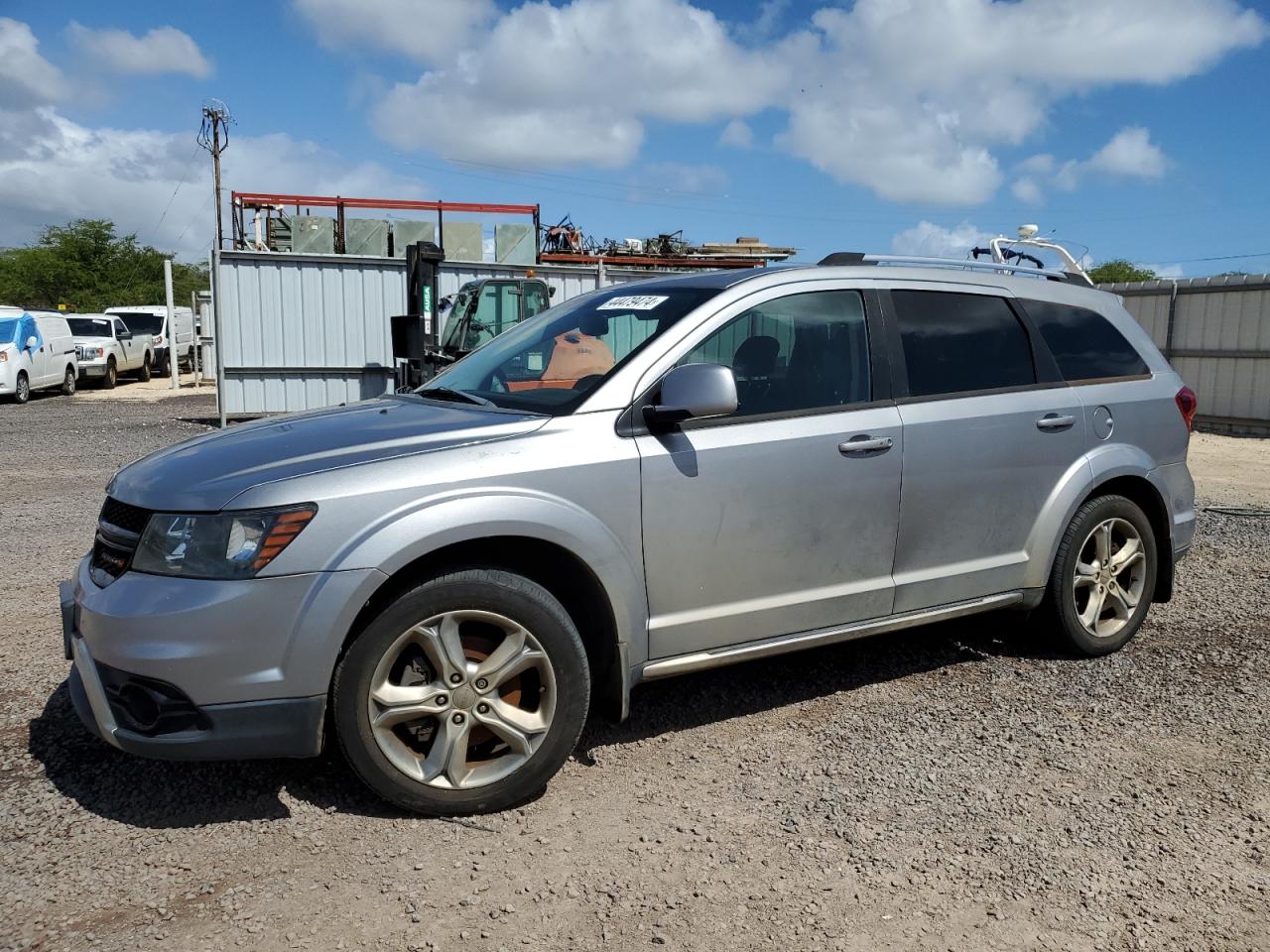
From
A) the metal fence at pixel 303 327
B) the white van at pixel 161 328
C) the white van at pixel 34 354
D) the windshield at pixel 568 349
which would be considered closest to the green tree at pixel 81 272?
the white van at pixel 161 328

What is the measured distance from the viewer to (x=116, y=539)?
10.7 feet

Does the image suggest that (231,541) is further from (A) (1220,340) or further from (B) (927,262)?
(A) (1220,340)

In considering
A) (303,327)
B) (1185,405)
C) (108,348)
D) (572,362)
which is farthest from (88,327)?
(1185,405)

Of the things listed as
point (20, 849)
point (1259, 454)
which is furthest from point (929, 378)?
point (1259, 454)

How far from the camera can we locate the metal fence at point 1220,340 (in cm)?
1580

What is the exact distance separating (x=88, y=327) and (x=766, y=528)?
1102 inches

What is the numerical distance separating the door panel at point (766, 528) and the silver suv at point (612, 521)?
0.04ft

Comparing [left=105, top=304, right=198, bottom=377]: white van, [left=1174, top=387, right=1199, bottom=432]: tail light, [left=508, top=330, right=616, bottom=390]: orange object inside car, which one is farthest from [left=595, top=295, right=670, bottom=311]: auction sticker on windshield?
[left=105, top=304, right=198, bottom=377]: white van

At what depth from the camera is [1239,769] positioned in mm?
3742

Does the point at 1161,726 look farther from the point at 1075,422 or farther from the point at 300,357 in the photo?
the point at 300,357

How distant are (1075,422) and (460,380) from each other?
8.79 feet

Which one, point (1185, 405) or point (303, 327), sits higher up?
point (303, 327)

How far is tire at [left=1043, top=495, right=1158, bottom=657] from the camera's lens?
469 cm

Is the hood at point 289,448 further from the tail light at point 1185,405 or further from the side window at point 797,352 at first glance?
the tail light at point 1185,405
